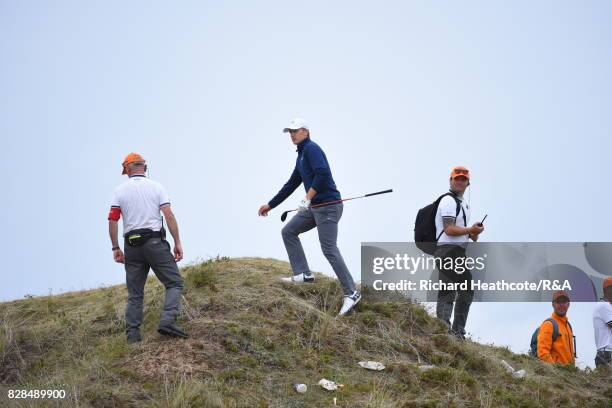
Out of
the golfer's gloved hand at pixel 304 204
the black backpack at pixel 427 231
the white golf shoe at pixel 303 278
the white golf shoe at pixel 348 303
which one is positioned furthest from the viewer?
the white golf shoe at pixel 303 278

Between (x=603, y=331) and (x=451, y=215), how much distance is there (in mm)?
3399

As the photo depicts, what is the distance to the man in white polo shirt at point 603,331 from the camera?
11.5 meters

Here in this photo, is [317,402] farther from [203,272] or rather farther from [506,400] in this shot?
[203,272]

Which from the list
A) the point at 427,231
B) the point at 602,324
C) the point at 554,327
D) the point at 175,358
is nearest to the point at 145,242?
the point at 175,358

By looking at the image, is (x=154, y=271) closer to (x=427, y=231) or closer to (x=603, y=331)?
(x=427, y=231)

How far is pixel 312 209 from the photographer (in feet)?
34.7

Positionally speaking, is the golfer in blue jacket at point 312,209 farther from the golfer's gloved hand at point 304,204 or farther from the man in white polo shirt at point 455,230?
the man in white polo shirt at point 455,230

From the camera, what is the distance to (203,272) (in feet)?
38.8

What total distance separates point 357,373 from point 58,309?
6032 mm

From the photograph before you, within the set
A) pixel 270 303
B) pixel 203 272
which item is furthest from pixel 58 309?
pixel 270 303

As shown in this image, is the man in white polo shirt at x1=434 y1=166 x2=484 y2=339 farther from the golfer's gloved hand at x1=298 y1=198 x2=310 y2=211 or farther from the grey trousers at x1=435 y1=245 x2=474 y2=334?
the golfer's gloved hand at x1=298 y1=198 x2=310 y2=211

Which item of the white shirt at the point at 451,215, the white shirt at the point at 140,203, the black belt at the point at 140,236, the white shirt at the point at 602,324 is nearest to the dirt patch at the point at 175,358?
the black belt at the point at 140,236

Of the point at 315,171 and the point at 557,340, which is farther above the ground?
the point at 315,171

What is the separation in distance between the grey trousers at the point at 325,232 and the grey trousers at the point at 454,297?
1370mm
